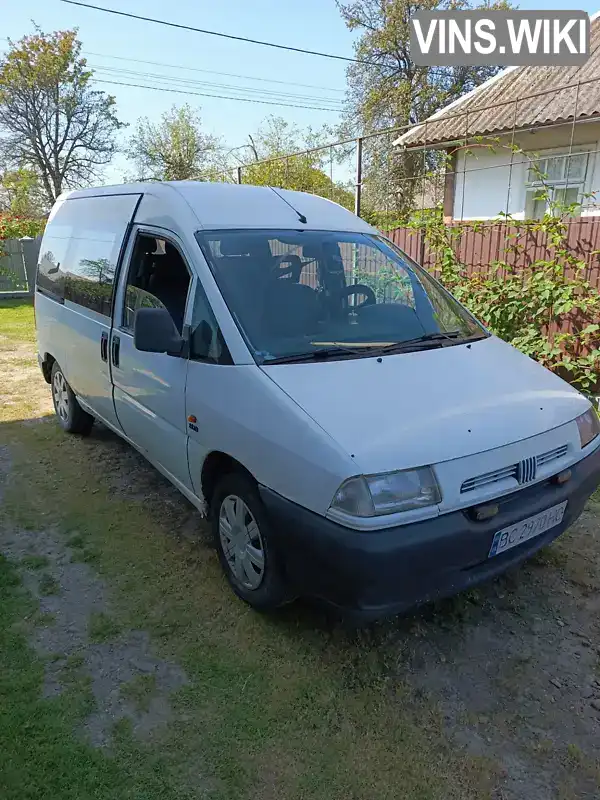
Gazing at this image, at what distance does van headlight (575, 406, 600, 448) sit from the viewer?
2807 millimetres

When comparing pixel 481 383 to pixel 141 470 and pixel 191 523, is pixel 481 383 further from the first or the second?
pixel 141 470

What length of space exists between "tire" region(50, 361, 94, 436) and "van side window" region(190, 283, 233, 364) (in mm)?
2577

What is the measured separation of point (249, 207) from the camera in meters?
3.41

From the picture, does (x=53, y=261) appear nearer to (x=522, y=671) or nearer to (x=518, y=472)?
(x=518, y=472)

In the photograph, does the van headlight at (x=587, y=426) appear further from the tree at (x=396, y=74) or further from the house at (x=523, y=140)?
the tree at (x=396, y=74)

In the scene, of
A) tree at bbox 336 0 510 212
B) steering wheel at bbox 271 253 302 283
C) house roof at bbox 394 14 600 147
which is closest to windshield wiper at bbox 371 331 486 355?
steering wheel at bbox 271 253 302 283

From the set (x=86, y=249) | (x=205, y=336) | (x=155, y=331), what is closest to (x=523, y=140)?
(x=86, y=249)

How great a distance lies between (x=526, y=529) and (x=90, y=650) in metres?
2.05

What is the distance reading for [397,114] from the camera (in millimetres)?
23000

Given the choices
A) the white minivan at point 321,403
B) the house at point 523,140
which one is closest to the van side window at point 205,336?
the white minivan at point 321,403

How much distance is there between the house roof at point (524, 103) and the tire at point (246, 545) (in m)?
8.22

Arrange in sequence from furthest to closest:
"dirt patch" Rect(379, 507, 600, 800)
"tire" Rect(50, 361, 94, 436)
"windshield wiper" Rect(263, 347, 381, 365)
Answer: "tire" Rect(50, 361, 94, 436) < "windshield wiper" Rect(263, 347, 381, 365) < "dirt patch" Rect(379, 507, 600, 800)

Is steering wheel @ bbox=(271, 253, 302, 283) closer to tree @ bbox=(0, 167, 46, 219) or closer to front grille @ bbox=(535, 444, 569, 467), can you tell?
front grille @ bbox=(535, 444, 569, 467)

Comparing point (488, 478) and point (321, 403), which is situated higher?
point (321, 403)
